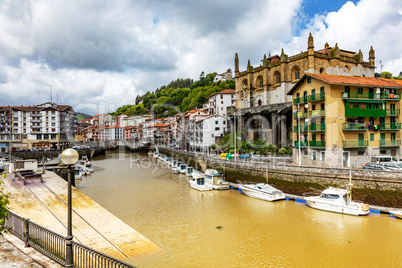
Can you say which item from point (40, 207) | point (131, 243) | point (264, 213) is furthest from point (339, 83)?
point (40, 207)

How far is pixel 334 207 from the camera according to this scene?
21.9 m

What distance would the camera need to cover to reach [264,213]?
74.4 feet

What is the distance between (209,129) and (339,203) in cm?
4945

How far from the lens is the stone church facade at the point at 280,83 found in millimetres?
55625

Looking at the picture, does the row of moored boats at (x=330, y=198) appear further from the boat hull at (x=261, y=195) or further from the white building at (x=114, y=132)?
the white building at (x=114, y=132)

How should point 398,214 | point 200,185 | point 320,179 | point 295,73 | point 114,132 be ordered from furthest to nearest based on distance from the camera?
point 114,132
point 295,73
point 200,185
point 320,179
point 398,214

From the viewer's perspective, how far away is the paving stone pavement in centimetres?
805

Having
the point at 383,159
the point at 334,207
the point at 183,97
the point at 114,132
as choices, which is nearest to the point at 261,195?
the point at 334,207

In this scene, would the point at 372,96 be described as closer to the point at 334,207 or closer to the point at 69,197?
the point at 334,207

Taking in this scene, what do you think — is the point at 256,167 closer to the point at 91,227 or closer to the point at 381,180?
the point at 381,180

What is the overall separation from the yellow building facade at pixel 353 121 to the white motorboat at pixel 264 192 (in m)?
8.70

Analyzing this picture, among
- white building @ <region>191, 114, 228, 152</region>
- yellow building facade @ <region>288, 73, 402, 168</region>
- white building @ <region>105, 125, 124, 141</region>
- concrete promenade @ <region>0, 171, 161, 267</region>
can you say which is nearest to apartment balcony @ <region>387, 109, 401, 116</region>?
yellow building facade @ <region>288, 73, 402, 168</region>

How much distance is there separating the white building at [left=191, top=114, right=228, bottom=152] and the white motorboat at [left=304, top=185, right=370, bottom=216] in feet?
152

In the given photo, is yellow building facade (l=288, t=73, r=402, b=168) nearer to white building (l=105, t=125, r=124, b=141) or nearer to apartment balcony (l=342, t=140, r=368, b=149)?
apartment balcony (l=342, t=140, r=368, b=149)
